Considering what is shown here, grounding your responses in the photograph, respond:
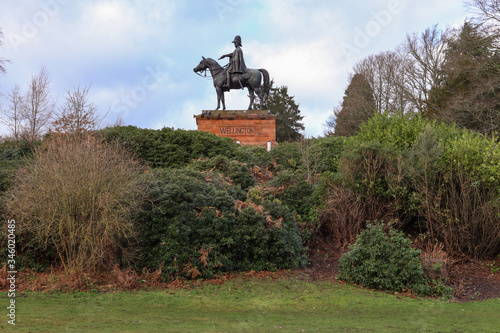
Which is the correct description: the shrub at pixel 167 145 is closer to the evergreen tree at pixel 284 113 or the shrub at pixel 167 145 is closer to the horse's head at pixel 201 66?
the horse's head at pixel 201 66

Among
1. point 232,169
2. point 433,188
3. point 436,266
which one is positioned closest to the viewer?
point 436,266

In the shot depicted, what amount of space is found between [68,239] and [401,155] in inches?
283

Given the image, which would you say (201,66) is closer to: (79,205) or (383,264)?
(79,205)

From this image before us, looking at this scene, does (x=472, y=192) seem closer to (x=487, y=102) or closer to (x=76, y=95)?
(x=487, y=102)

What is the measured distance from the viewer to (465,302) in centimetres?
680

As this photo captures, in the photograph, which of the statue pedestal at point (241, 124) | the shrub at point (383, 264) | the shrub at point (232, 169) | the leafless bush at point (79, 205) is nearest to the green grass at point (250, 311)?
the shrub at point (383, 264)

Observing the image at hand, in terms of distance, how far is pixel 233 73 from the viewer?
19203mm

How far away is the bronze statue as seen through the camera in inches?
753

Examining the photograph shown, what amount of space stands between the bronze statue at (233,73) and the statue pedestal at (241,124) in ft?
2.09

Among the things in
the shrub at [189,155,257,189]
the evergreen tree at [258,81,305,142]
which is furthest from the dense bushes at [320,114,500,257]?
the evergreen tree at [258,81,305,142]

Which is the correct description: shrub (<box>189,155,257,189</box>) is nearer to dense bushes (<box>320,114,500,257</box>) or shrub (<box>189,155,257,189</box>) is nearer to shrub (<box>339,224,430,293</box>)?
dense bushes (<box>320,114,500,257</box>)

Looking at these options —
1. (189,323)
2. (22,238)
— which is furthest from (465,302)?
(22,238)

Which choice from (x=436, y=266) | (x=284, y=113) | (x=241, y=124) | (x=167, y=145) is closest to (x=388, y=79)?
(x=284, y=113)

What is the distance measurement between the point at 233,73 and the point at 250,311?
584 inches
